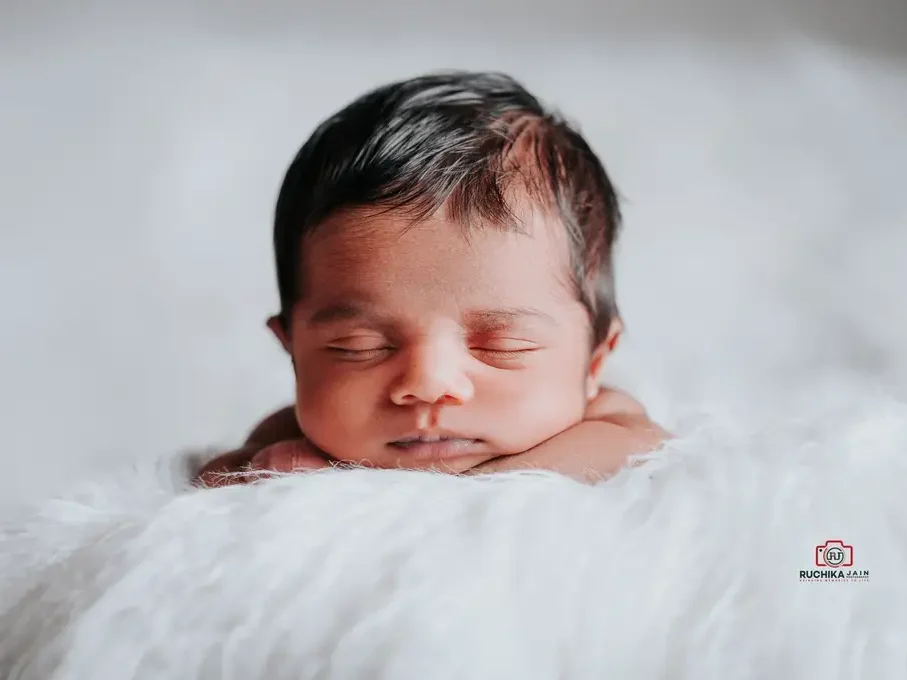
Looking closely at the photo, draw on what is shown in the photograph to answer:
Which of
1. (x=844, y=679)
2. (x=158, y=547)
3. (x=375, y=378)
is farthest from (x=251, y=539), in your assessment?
(x=844, y=679)

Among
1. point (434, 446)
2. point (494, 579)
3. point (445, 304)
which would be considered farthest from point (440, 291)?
point (494, 579)

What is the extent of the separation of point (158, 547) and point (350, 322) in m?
0.25

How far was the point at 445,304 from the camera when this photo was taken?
2.43 feet

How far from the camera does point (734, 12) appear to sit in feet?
3.29

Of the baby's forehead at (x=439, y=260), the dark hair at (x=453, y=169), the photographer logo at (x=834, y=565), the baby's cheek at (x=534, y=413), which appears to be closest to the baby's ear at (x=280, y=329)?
the dark hair at (x=453, y=169)

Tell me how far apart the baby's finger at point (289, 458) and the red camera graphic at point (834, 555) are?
0.39 m

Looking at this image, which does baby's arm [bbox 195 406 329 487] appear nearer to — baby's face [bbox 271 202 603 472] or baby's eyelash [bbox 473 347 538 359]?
baby's face [bbox 271 202 603 472]

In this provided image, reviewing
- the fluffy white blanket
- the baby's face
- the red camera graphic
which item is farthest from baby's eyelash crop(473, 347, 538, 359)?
the red camera graphic

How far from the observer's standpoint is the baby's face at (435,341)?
2.43 ft

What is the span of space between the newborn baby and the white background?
179 millimetres

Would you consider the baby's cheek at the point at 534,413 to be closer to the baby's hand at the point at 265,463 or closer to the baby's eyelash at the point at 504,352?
the baby's eyelash at the point at 504,352

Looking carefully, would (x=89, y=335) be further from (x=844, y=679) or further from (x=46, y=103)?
(x=844, y=679)

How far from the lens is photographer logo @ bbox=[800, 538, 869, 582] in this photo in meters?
0.56

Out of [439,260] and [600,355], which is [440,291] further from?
[600,355]
